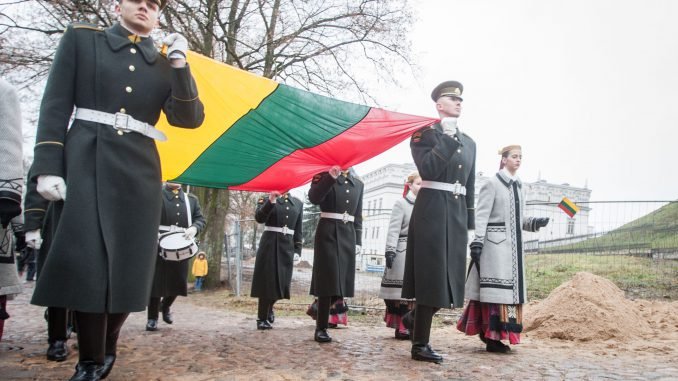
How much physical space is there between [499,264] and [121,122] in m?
3.87

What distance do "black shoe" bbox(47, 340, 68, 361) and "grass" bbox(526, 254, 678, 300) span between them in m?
8.46

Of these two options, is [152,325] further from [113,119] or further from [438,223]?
[113,119]

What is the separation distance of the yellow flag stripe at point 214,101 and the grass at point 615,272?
765 centimetres

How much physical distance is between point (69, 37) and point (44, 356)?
2.82 meters

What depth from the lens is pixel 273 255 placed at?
7.36 m

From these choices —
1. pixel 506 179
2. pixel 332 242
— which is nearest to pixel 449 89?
pixel 506 179

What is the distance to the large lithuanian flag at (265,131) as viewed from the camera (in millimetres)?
4738

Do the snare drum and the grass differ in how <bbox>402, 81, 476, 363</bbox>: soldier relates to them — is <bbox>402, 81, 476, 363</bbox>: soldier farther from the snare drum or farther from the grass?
the grass

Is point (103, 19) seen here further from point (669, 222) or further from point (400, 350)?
point (669, 222)

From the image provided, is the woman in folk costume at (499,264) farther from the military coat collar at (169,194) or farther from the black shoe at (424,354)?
the military coat collar at (169,194)

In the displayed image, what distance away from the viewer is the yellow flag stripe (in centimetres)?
455

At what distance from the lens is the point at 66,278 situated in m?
2.81

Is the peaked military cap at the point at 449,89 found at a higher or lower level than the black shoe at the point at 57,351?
higher

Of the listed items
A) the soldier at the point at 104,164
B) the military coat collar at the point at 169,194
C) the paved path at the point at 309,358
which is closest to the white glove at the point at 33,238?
the soldier at the point at 104,164
